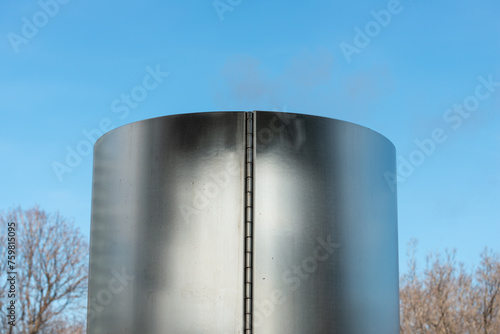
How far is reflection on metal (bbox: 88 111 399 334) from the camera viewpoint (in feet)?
18.7

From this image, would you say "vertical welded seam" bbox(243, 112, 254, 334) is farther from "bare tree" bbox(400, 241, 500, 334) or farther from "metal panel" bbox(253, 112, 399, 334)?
"bare tree" bbox(400, 241, 500, 334)

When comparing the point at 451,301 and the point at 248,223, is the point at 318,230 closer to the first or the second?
the point at 248,223

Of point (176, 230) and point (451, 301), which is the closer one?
point (176, 230)

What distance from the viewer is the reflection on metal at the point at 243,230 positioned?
5.71 meters

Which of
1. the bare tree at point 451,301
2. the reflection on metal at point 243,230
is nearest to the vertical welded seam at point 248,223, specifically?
the reflection on metal at point 243,230

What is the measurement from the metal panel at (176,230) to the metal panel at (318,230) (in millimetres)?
217

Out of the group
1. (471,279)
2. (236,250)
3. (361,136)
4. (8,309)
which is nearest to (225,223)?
(236,250)

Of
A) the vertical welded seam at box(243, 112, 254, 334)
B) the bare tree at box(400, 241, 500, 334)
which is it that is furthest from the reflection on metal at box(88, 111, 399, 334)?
the bare tree at box(400, 241, 500, 334)

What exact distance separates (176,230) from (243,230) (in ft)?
2.02

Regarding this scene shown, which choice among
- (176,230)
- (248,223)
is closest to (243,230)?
(248,223)

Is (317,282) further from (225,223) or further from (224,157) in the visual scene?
(224,157)

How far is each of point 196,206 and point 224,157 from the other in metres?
0.51

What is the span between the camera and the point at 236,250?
5754mm

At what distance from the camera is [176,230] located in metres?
5.91
